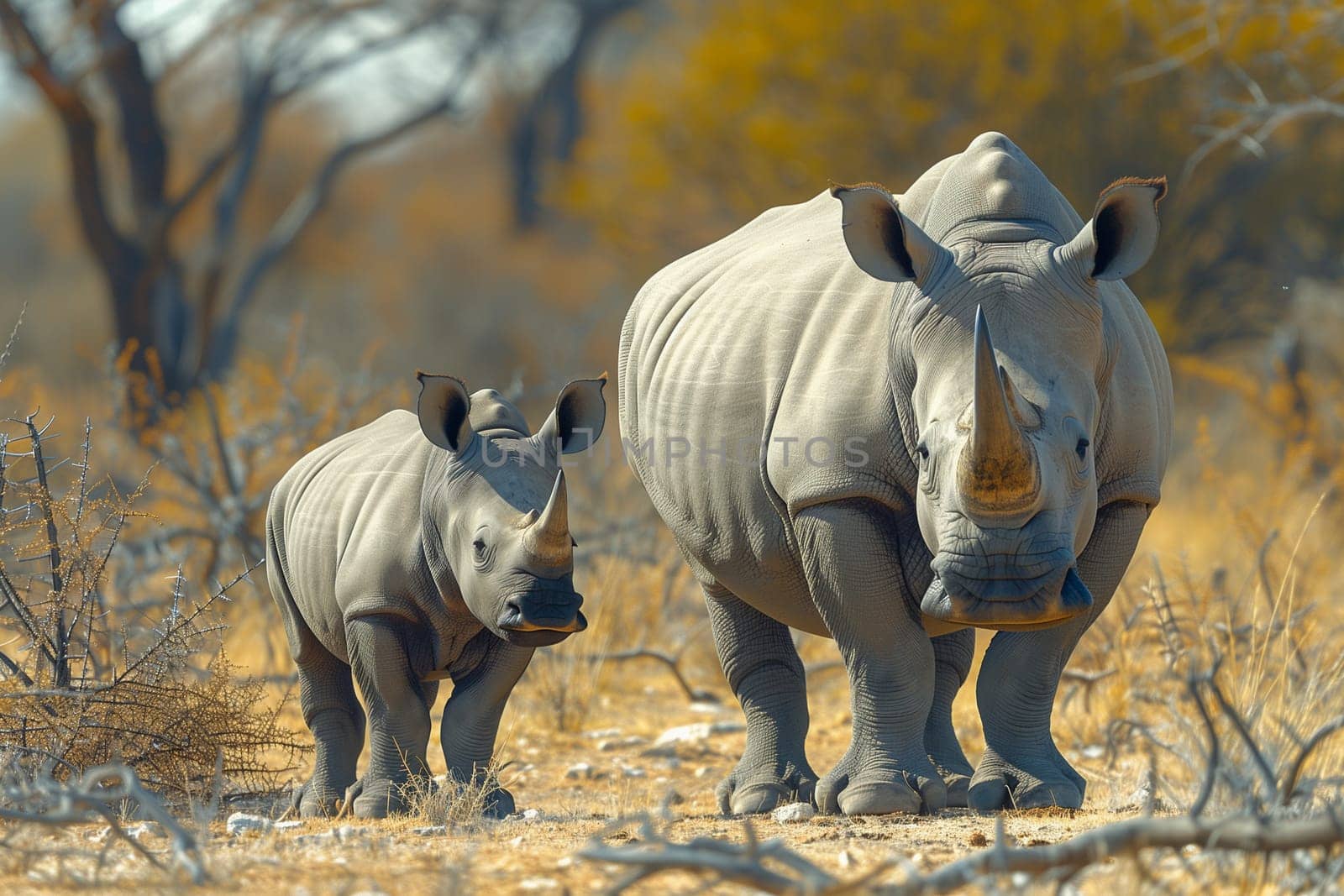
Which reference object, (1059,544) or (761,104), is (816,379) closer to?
(1059,544)

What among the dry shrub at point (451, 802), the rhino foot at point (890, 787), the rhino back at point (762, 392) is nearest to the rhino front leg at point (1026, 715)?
the rhino foot at point (890, 787)

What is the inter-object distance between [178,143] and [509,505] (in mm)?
24956

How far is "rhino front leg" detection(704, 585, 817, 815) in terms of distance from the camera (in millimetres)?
5770

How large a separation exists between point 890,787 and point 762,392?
3.89 ft

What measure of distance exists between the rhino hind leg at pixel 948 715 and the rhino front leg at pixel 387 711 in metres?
1.58

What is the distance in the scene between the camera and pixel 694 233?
1922 centimetres

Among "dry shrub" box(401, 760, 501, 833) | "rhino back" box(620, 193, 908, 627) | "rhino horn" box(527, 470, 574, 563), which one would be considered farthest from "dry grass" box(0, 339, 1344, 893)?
"rhino back" box(620, 193, 908, 627)

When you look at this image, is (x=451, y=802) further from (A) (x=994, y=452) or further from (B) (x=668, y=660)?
(B) (x=668, y=660)

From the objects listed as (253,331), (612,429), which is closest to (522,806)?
(612,429)

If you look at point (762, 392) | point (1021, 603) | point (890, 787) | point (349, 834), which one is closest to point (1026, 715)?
point (890, 787)

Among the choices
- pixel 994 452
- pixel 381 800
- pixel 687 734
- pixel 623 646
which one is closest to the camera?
pixel 994 452

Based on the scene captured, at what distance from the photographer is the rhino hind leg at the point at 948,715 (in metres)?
5.52

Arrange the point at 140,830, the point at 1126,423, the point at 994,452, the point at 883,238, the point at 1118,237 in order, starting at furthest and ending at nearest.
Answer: the point at 140,830 < the point at 1126,423 < the point at 883,238 < the point at 1118,237 < the point at 994,452

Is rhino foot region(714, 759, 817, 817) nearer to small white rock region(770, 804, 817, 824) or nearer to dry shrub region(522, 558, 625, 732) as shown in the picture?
small white rock region(770, 804, 817, 824)
